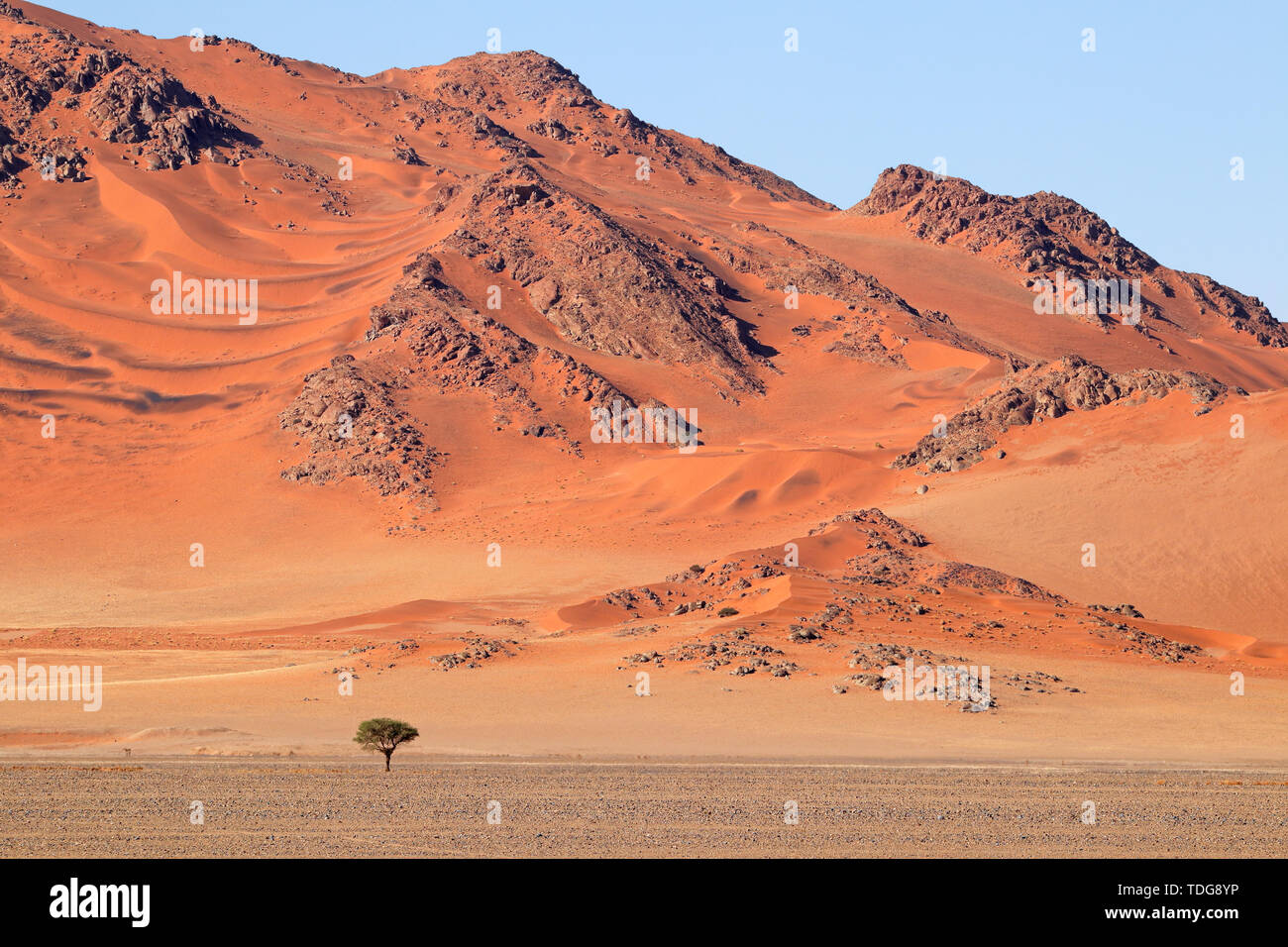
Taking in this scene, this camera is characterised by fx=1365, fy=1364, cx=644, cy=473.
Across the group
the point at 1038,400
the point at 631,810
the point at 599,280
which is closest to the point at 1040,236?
the point at 599,280

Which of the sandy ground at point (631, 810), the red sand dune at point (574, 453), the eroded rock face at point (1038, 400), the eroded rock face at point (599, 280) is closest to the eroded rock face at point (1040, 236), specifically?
the red sand dune at point (574, 453)

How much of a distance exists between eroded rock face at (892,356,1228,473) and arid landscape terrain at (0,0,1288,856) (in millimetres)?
235

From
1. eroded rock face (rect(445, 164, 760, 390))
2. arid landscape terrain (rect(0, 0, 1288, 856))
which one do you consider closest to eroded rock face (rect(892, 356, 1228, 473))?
arid landscape terrain (rect(0, 0, 1288, 856))

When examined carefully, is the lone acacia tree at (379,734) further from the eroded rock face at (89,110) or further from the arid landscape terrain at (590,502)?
the eroded rock face at (89,110)

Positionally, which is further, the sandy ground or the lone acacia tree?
the lone acacia tree

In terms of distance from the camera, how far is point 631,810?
21719 millimetres

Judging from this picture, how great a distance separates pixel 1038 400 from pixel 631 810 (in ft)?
181

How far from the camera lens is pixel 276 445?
8244cm

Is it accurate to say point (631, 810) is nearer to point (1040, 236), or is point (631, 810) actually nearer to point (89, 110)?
point (89, 110)

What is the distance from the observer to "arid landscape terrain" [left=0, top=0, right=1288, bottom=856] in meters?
25.3

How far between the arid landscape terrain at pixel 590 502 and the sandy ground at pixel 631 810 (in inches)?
6.4

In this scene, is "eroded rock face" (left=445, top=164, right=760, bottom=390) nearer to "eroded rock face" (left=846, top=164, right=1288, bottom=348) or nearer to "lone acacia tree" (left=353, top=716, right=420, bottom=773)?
"eroded rock face" (left=846, top=164, right=1288, bottom=348)

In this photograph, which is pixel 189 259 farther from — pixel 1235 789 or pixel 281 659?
pixel 1235 789
